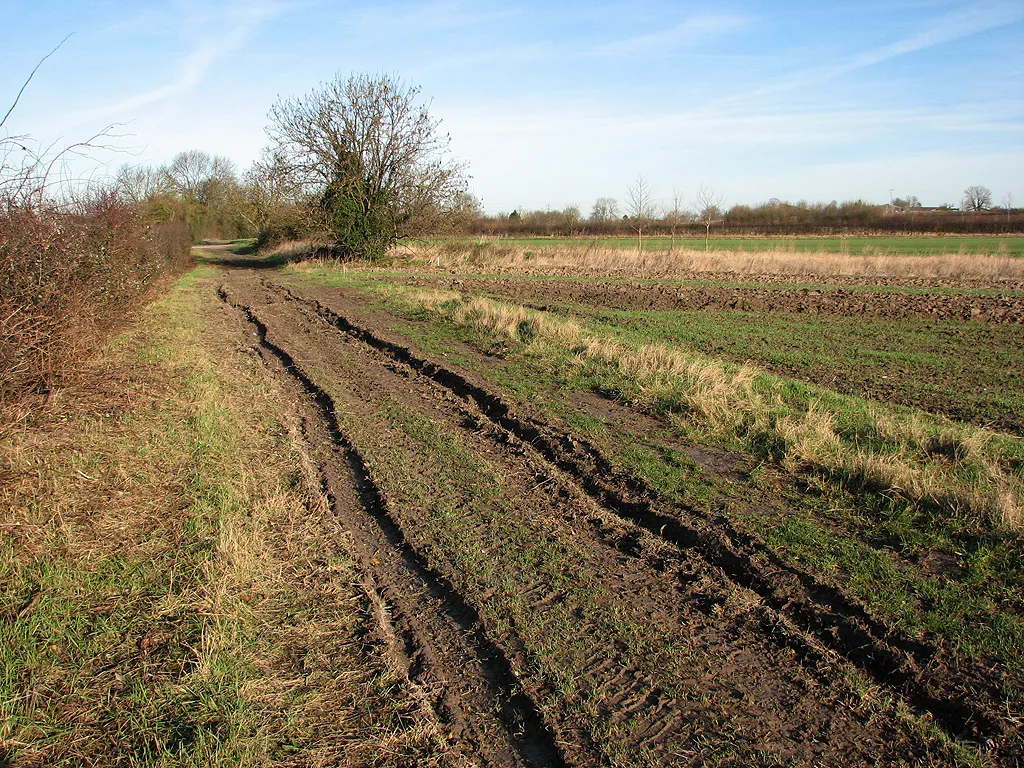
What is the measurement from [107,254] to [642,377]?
8.19 m

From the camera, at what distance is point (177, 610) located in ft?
13.8

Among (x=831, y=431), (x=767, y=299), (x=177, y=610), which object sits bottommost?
(x=177, y=610)

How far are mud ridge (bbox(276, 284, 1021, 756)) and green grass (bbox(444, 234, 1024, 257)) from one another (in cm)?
3320

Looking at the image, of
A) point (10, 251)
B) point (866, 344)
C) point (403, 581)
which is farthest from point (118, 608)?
point (866, 344)

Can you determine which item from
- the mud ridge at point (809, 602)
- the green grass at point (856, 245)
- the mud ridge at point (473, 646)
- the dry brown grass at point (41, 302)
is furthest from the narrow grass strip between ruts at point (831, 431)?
the green grass at point (856, 245)

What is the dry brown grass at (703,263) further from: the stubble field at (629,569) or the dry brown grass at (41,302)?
the dry brown grass at (41,302)

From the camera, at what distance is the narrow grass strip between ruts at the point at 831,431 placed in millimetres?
5656

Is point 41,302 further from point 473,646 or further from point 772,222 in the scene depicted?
point 772,222

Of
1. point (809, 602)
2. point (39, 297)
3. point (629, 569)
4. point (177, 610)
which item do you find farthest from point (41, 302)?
point (809, 602)

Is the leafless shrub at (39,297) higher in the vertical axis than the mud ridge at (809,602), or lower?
higher

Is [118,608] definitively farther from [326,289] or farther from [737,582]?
[326,289]

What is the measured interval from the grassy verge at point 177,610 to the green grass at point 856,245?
32944 mm

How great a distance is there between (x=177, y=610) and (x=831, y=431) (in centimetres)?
611

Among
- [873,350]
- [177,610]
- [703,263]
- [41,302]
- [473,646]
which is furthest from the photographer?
[703,263]
